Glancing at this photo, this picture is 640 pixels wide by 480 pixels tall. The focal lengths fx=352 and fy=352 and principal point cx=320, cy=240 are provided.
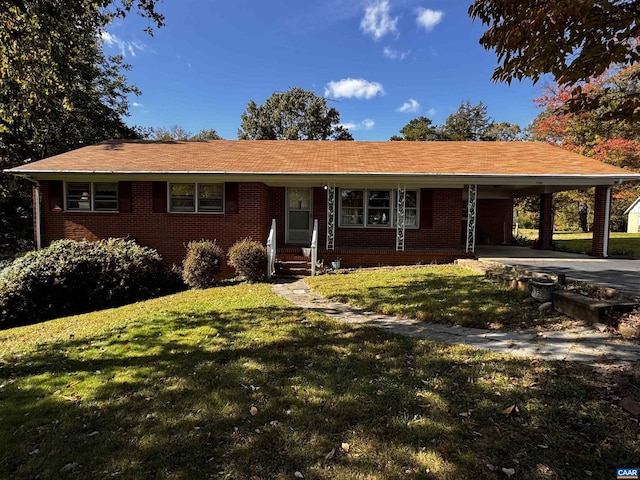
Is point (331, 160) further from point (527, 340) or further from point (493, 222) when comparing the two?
point (527, 340)

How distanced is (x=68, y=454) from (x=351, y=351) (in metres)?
2.89

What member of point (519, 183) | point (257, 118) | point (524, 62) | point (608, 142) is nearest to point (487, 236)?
point (519, 183)

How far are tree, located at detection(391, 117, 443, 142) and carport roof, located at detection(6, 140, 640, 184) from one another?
2446 cm

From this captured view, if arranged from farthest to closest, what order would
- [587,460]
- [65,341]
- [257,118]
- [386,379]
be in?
[257,118], [65,341], [386,379], [587,460]

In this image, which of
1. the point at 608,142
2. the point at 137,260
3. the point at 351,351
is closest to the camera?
the point at 351,351

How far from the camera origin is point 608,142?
18234mm

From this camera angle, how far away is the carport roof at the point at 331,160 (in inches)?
423

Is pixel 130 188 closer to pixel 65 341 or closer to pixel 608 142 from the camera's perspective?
pixel 65 341

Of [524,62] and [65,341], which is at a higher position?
[524,62]

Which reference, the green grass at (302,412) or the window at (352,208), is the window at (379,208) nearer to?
the window at (352,208)

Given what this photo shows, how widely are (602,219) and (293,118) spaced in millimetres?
28044

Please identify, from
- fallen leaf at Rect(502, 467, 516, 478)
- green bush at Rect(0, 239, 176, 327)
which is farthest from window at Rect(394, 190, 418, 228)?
fallen leaf at Rect(502, 467, 516, 478)

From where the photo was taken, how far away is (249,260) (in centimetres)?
948

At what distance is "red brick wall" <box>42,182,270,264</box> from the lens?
37.4ft
